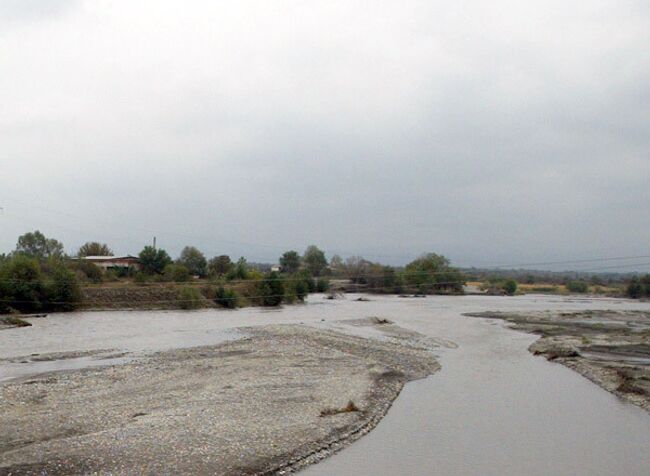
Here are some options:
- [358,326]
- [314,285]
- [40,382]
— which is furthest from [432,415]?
[314,285]

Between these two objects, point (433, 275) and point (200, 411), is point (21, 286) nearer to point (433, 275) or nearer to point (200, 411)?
point (200, 411)

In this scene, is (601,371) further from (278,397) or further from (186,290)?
(186,290)

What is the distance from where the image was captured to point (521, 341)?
39156 millimetres

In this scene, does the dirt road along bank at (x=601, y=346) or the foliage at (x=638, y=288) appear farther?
the foliage at (x=638, y=288)

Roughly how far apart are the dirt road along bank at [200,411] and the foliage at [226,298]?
42.6m

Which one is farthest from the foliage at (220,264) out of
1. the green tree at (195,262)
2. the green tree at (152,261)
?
the green tree at (152,261)

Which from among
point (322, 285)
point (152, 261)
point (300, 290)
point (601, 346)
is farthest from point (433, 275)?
point (601, 346)

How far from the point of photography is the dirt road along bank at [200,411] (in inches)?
468

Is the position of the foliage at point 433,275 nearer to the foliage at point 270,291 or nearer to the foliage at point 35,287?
the foliage at point 270,291

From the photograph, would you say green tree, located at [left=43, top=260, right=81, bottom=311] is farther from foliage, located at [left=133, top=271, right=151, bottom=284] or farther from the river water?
the river water

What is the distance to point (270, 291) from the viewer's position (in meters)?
77.4

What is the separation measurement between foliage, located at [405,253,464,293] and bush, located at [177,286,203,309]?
160ft

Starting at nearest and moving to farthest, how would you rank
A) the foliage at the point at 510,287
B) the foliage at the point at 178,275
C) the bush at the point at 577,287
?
1. the foliage at the point at 178,275
2. the foliage at the point at 510,287
3. the bush at the point at 577,287

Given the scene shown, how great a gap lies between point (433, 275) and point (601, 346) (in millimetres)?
74711
